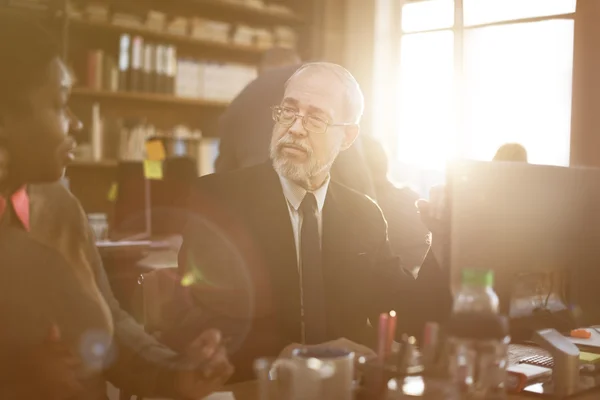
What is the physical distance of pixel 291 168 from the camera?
1675mm

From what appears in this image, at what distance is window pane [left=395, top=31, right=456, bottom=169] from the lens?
4566mm

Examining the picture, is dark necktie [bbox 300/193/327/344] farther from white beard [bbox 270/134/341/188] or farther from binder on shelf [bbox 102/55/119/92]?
binder on shelf [bbox 102/55/119/92]

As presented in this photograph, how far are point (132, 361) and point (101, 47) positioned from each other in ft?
11.1

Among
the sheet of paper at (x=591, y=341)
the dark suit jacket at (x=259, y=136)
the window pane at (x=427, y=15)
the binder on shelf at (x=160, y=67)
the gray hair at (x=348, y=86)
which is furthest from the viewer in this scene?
the window pane at (x=427, y=15)

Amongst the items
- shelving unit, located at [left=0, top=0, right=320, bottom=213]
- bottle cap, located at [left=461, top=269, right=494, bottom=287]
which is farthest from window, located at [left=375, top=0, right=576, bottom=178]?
bottle cap, located at [left=461, top=269, right=494, bottom=287]

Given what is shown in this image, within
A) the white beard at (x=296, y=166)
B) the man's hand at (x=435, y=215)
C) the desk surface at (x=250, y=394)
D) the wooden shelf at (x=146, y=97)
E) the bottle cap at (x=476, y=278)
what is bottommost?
the desk surface at (x=250, y=394)

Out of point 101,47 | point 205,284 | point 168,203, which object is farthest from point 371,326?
point 101,47

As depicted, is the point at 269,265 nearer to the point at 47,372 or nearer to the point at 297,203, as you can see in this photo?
the point at 297,203

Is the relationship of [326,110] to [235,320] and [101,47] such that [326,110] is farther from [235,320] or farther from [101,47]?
[101,47]

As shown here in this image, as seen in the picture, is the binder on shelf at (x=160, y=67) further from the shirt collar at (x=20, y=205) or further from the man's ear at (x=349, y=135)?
the shirt collar at (x=20, y=205)

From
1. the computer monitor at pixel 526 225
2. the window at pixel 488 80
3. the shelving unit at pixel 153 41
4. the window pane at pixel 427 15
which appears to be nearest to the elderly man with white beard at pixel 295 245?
the computer monitor at pixel 526 225

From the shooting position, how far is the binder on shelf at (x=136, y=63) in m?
4.16

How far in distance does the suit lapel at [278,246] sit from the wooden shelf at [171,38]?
276 centimetres

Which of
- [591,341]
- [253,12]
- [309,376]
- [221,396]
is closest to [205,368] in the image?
[221,396]
